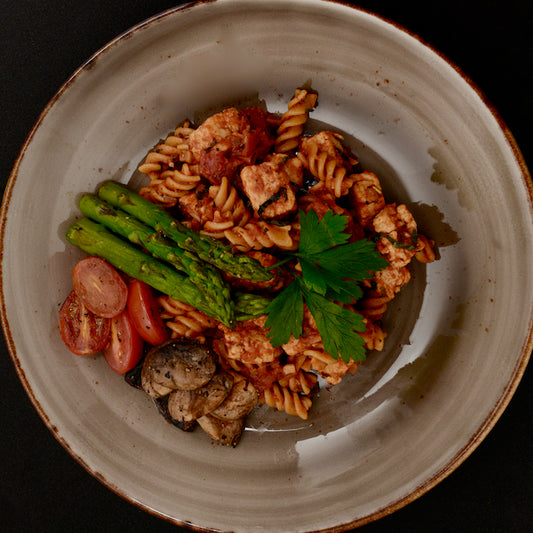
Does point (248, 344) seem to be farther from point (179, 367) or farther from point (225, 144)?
point (225, 144)

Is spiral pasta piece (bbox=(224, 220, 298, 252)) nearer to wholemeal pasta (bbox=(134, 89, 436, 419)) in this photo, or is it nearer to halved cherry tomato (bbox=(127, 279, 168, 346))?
wholemeal pasta (bbox=(134, 89, 436, 419))

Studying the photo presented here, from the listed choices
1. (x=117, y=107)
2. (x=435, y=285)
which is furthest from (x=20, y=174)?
(x=435, y=285)

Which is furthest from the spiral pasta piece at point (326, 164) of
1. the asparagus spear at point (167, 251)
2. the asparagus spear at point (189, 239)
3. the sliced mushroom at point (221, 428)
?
the sliced mushroom at point (221, 428)

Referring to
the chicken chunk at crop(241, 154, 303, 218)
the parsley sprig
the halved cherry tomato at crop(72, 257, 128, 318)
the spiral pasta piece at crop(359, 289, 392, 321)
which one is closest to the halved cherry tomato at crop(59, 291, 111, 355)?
the halved cherry tomato at crop(72, 257, 128, 318)

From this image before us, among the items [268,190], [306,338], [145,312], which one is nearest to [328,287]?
[306,338]

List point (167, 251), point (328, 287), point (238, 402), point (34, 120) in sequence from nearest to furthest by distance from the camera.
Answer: point (328, 287) → point (167, 251) → point (238, 402) → point (34, 120)

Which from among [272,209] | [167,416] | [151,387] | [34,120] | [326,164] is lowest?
[167,416]

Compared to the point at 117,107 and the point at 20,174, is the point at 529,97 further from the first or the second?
the point at 20,174

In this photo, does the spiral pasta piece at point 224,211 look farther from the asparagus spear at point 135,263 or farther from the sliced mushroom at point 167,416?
the sliced mushroom at point 167,416
